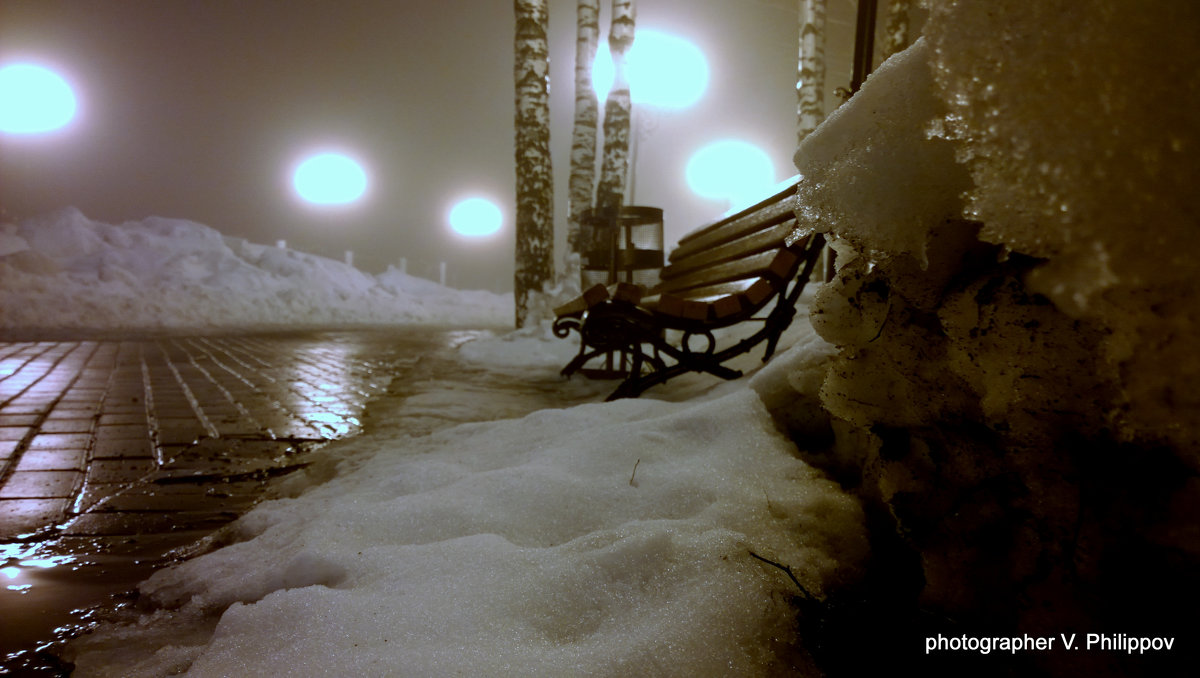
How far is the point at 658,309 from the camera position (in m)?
3.49

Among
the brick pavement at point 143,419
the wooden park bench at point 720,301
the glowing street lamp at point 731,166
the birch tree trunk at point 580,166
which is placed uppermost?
the glowing street lamp at point 731,166

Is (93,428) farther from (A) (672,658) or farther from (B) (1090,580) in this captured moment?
(B) (1090,580)

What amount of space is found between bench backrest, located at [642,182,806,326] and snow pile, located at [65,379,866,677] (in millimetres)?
1265

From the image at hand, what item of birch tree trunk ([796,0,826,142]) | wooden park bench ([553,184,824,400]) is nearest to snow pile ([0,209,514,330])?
birch tree trunk ([796,0,826,142])

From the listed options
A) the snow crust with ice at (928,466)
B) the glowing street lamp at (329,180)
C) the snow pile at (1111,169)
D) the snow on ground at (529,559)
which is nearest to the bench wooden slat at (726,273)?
the snow on ground at (529,559)

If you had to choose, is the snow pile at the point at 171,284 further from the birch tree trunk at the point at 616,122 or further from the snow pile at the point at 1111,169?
the snow pile at the point at 1111,169

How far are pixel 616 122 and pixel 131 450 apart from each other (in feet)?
24.3

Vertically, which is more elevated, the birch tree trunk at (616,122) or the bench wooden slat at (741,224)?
the birch tree trunk at (616,122)

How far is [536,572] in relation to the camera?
134 cm

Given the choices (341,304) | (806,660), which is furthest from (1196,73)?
(341,304)

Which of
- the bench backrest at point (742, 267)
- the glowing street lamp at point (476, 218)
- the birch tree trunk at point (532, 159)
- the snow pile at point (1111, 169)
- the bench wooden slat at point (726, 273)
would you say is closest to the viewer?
the snow pile at point (1111, 169)

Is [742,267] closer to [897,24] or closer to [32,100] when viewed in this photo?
[897,24]

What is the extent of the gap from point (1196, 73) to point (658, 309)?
2856 mm

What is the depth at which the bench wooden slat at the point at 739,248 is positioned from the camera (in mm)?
3305
